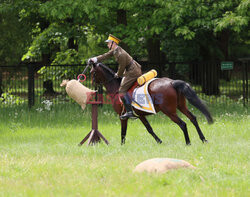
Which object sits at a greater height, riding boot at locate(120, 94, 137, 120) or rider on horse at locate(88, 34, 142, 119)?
rider on horse at locate(88, 34, 142, 119)

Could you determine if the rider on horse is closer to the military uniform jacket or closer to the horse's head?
the military uniform jacket

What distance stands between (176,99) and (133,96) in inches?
38.8

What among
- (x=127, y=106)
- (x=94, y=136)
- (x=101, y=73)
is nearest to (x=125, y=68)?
(x=101, y=73)

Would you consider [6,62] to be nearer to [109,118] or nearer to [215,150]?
[109,118]

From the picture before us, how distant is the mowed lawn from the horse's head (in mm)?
1525

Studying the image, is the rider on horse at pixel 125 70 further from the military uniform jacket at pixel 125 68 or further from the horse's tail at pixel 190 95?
the horse's tail at pixel 190 95

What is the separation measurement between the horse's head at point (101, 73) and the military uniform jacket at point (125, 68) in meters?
0.26

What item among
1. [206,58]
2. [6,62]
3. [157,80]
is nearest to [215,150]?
[157,80]

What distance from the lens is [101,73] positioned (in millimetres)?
10570

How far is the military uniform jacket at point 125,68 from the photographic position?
10174mm

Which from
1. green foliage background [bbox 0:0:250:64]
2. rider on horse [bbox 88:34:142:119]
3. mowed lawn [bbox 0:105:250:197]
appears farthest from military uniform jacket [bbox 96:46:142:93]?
green foliage background [bbox 0:0:250:64]

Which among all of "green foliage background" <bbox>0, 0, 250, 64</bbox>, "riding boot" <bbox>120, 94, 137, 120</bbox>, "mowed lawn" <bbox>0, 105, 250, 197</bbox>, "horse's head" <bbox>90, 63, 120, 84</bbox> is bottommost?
"mowed lawn" <bbox>0, 105, 250, 197</bbox>

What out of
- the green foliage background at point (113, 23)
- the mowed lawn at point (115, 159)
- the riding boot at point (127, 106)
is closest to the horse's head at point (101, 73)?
the riding boot at point (127, 106)

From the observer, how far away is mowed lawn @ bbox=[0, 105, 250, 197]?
6469 mm
